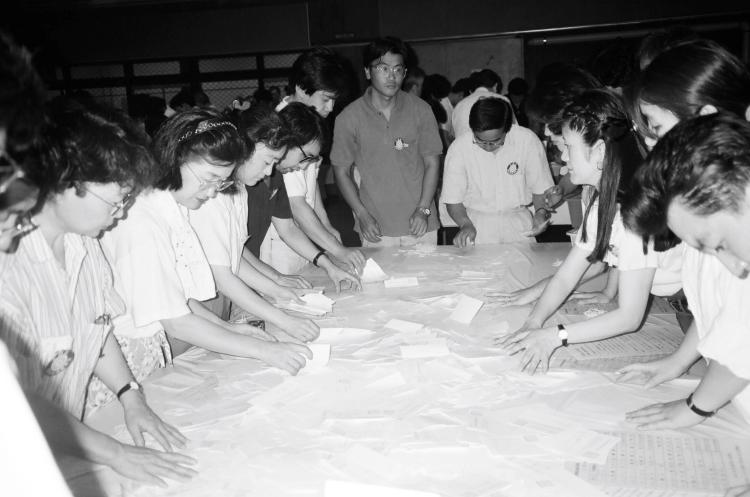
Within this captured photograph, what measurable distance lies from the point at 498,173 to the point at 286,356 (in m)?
1.88

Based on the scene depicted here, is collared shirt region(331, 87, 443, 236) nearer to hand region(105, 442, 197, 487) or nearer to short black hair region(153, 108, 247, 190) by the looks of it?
short black hair region(153, 108, 247, 190)

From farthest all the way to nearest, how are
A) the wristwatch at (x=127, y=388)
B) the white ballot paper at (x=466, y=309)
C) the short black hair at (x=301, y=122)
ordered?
the short black hair at (x=301, y=122), the white ballot paper at (x=466, y=309), the wristwatch at (x=127, y=388)

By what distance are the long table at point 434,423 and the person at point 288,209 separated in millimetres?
633

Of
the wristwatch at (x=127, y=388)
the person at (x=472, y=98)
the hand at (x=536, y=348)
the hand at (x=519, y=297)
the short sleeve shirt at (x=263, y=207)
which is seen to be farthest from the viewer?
the person at (x=472, y=98)

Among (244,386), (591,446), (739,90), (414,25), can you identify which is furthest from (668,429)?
(414,25)

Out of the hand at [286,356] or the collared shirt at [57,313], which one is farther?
the hand at [286,356]

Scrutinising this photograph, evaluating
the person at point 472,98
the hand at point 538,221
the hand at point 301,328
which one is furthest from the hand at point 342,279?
the person at point 472,98

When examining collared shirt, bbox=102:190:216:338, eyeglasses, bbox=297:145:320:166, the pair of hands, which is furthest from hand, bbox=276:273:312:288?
the pair of hands

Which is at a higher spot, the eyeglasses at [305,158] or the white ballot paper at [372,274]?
the eyeglasses at [305,158]

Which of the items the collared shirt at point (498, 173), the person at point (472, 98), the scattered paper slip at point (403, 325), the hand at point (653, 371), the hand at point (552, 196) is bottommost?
the hand at point (653, 371)

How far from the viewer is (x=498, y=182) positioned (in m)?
3.10

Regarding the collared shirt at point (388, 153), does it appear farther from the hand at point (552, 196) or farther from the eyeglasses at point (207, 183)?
the eyeglasses at point (207, 183)

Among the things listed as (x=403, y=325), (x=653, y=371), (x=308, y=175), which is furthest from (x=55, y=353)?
(x=308, y=175)

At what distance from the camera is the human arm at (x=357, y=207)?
10.4 ft
